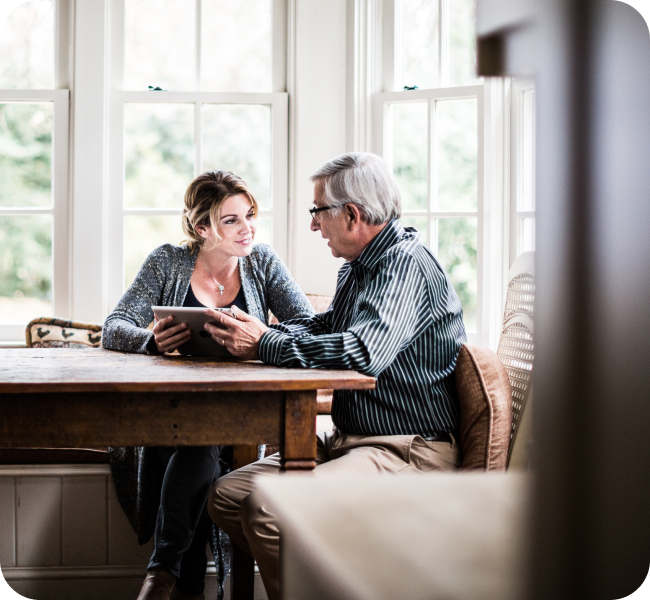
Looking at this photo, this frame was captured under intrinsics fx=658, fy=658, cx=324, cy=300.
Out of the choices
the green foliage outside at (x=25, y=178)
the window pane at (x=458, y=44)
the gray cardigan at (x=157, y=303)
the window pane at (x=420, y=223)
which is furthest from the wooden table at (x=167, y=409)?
the window pane at (x=458, y=44)

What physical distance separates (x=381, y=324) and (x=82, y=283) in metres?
1.86

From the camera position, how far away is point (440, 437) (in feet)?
5.39

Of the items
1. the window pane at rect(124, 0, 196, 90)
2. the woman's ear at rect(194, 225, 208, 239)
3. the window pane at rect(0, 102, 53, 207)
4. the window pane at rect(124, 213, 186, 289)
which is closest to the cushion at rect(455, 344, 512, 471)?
the woman's ear at rect(194, 225, 208, 239)

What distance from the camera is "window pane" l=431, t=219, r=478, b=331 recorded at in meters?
2.85

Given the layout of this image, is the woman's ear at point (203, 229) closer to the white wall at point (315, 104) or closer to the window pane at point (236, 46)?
the white wall at point (315, 104)

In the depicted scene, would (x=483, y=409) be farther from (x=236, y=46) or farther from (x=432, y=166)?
(x=236, y=46)

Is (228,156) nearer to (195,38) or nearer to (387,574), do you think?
(195,38)

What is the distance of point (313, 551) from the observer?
0.29m

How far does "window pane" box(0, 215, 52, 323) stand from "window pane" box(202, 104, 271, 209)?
2.65 feet

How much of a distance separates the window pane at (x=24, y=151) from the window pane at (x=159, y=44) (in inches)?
16.6

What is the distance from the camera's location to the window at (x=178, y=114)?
9.81 feet

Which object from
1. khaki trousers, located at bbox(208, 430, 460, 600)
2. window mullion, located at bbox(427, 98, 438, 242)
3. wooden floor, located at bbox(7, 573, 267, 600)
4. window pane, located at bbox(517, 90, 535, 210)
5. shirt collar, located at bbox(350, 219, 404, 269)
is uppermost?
window mullion, located at bbox(427, 98, 438, 242)

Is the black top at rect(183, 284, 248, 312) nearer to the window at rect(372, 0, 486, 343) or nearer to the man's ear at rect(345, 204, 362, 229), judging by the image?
the man's ear at rect(345, 204, 362, 229)

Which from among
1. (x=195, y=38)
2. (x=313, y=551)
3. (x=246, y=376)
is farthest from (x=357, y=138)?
(x=313, y=551)
